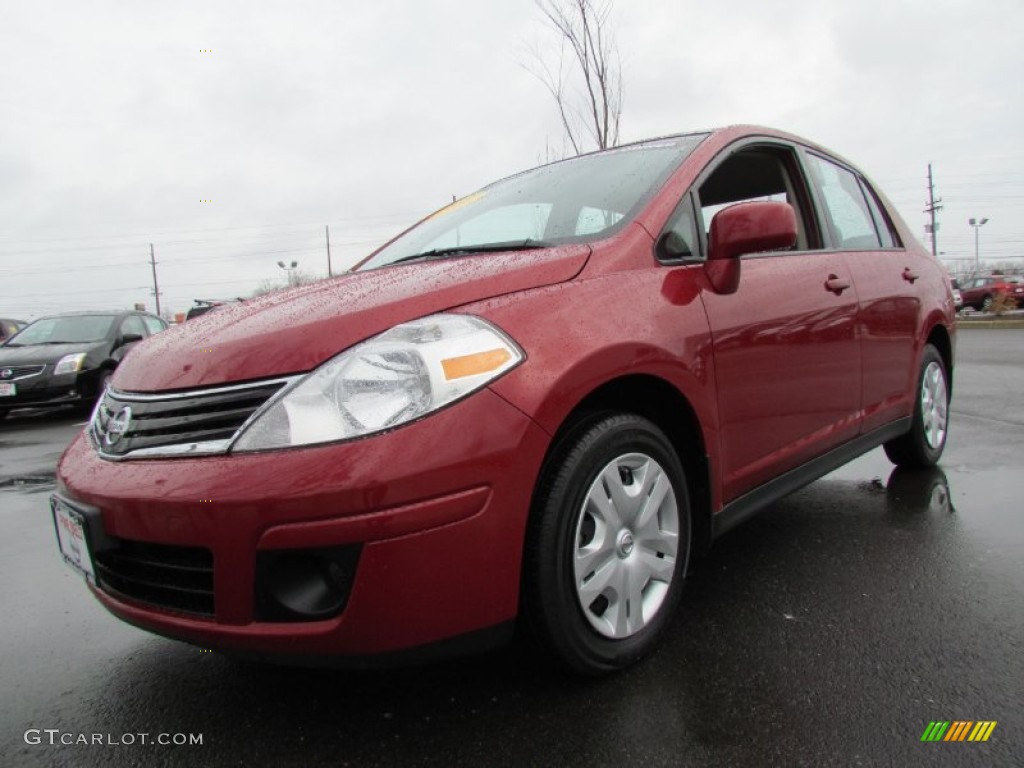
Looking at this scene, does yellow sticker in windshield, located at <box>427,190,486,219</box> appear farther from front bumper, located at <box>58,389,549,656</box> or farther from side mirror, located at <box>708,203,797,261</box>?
front bumper, located at <box>58,389,549,656</box>

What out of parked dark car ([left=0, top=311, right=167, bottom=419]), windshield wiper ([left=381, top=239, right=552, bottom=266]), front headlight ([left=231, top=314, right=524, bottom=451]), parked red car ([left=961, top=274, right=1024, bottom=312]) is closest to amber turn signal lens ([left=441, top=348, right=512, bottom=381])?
front headlight ([left=231, top=314, right=524, bottom=451])

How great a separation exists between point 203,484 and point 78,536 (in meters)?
0.53

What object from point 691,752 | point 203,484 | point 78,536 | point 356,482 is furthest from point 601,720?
point 78,536

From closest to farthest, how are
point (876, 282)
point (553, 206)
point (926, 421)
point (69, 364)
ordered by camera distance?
point (553, 206) → point (876, 282) → point (926, 421) → point (69, 364)

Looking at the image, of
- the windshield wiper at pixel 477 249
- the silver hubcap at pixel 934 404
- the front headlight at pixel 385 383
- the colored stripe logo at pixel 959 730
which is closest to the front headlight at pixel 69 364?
the windshield wiper at pixel 477 249

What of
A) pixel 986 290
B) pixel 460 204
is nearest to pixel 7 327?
pixel 460 204

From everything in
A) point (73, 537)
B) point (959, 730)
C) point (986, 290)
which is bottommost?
point (986, 290)

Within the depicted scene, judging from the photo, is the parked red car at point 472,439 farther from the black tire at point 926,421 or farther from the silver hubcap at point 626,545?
the black tire at point 926,421

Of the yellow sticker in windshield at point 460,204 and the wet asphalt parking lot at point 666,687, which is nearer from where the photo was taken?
the wet asphalt parking lot at point 666,687

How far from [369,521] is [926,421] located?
3.45 m

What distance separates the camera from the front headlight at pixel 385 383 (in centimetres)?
154

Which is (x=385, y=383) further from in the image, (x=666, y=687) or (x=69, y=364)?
(x=69, y=364)

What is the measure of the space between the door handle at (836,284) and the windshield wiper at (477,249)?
128 cm

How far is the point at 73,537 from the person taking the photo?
182 centimetres
